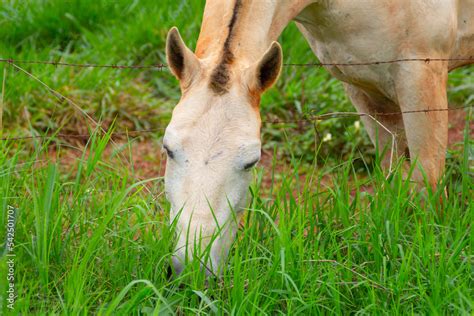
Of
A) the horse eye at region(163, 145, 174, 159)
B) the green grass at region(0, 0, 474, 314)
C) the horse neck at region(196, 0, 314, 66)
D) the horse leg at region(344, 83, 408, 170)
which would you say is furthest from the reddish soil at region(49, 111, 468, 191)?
the horse eye at region(163, 145, 174, 159)

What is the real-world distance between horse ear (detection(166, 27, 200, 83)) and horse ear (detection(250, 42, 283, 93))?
0.22 meters

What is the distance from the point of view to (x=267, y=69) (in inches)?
129

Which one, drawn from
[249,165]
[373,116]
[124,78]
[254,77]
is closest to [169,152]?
[249,165]

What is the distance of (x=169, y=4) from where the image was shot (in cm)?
715

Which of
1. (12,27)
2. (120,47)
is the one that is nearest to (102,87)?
(120,47)

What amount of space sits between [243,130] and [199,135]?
164 millimetres

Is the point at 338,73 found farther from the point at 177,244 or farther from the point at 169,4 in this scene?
the point at 169,4

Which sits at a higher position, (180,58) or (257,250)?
(180,58)

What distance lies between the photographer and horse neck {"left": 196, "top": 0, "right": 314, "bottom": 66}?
11.0 feet

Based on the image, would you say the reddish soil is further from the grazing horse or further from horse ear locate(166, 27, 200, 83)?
horse ear locate(166, 27, 200, 83)

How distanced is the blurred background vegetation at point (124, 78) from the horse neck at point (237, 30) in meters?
2.39

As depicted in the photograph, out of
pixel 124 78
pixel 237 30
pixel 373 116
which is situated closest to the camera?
pixel 237 30

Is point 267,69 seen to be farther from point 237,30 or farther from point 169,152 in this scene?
point 169,152

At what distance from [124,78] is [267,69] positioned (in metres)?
3.46
